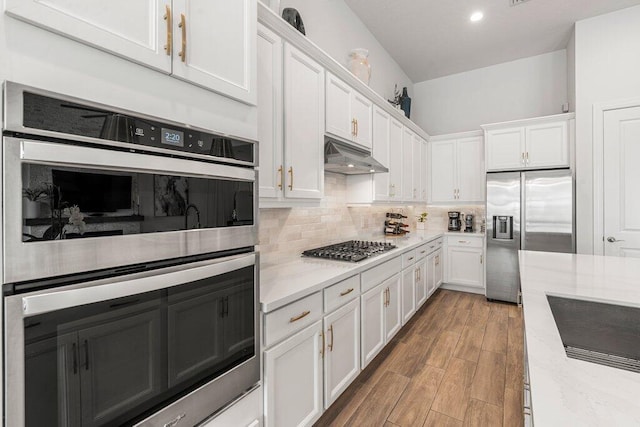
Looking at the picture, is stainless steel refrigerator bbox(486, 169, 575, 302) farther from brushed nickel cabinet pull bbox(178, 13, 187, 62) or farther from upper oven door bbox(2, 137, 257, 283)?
brushed nickel cabinet pull bbox(178, 13, 187, 62)

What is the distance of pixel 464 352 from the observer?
2754 mm

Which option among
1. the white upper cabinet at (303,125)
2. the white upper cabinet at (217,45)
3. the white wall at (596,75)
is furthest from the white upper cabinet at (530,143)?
the white upper cabinet at (217,45)

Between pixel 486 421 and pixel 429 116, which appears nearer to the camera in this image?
pixel 486 421

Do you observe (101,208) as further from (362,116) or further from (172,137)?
(362,116)

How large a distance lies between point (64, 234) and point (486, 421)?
239 cm

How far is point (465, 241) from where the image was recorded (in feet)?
14.8

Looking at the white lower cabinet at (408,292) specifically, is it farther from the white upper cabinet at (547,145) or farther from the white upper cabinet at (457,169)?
the white upper cabinet at (547,145)

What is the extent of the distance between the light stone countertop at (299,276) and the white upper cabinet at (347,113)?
1.02 metres

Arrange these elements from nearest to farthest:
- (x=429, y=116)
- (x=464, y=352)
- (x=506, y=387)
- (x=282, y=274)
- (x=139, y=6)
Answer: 1. (x=139, y=6)
2. (x=282, y=274)
3. (x=506, y=387)
4. (x=464, y=352)
5. (x=429, y=116)

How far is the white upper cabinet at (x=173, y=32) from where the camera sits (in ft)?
2.29

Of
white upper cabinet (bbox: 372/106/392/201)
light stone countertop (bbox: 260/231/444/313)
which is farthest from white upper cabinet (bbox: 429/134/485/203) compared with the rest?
light stone countertop (bbox: 260/231/444/313)

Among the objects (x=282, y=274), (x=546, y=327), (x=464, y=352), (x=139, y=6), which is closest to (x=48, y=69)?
(x=139, y=6)

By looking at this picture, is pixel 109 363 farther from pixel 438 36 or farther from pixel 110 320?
pixel 438 36

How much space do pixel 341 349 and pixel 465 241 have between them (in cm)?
333
